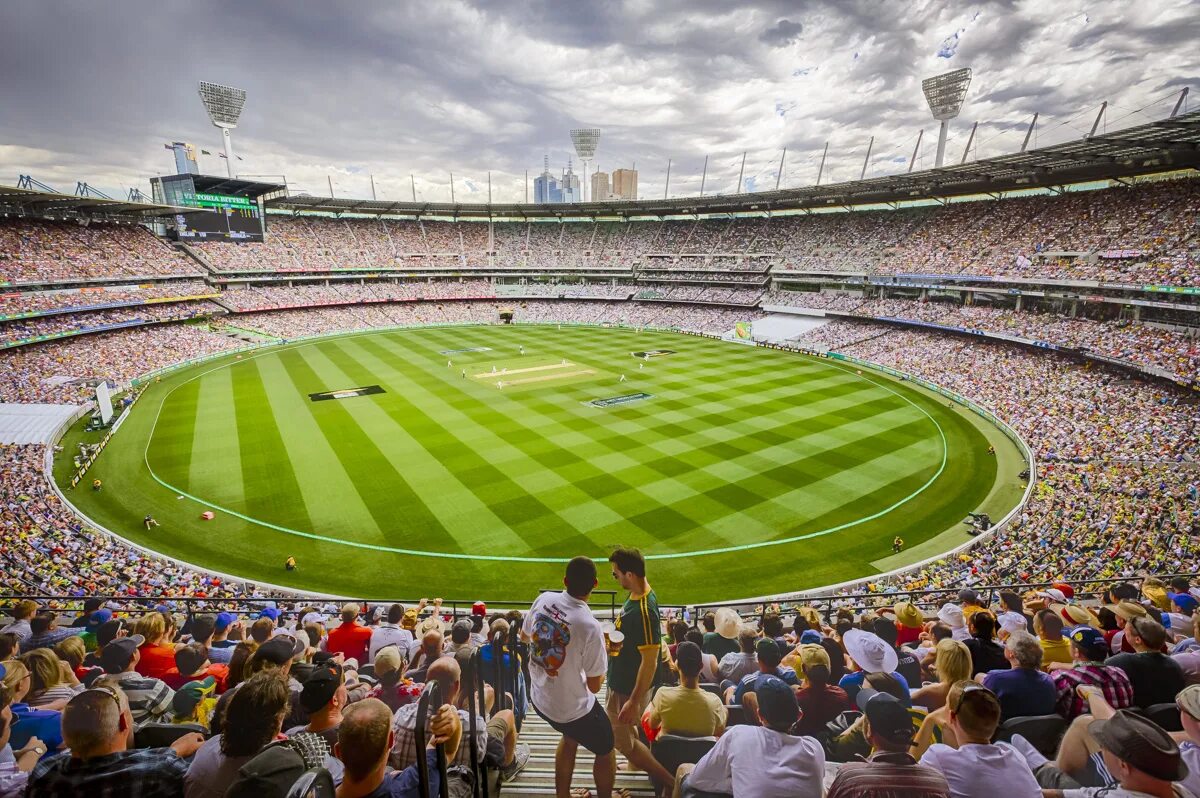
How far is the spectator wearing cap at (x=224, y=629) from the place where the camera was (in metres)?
8.58

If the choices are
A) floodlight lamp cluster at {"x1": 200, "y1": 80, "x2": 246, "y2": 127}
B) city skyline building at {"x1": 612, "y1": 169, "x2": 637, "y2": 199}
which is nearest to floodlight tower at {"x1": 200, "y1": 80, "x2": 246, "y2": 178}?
floodlight lamp cluster at {"x1": 200, "y1": 80, "x2": 246, "y2": 127}

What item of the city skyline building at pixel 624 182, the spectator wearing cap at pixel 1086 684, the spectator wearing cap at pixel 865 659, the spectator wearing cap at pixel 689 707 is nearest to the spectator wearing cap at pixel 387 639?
the spectator wearing cap at pixel 689 707

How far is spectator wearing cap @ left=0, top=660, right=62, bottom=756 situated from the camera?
4480 millimetres

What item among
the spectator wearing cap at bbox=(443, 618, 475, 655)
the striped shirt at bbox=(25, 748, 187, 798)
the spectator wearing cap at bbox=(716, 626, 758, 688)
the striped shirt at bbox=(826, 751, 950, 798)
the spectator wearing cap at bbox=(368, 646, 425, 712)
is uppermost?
the striped shirt at bbox=(826, 751, 950, 798)

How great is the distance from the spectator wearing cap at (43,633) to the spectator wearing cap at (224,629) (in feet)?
5.82

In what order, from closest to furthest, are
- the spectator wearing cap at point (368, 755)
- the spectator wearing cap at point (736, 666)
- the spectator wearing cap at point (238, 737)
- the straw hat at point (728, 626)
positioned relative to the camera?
the spectator wearing cap at point (368, 755), the spectator wearing cap at point (238, 737), the spectator wearing cap at point (736, 666), the straw hat at point (728, 626)

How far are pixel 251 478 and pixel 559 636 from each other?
85.3 feet

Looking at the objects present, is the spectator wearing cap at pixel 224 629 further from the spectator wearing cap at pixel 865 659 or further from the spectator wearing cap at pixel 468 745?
the spectator wearing cap at pixel 865 659

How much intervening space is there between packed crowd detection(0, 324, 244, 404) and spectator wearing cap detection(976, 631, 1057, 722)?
4533cm

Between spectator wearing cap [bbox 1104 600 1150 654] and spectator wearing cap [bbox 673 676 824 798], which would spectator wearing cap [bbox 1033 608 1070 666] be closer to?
spectator wearing cap [bbox 1104 600 1150 654]

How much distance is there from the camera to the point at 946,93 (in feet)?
177

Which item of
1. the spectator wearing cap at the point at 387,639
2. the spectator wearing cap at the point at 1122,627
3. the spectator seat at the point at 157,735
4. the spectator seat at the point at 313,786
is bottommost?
the spectator wearing cap at the point at 387,639

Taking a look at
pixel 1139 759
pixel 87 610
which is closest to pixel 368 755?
pixel 1139 759

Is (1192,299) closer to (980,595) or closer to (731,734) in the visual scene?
(980,595)
